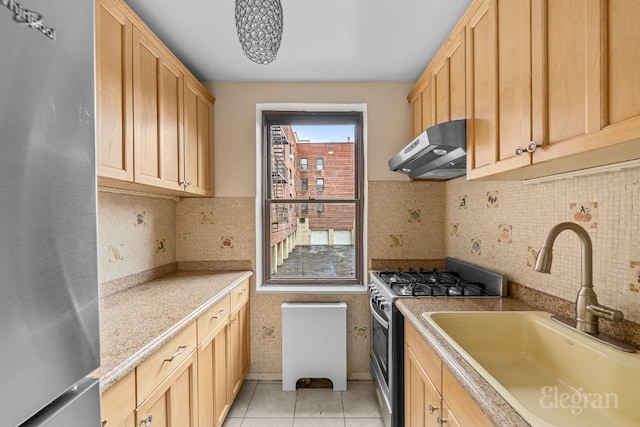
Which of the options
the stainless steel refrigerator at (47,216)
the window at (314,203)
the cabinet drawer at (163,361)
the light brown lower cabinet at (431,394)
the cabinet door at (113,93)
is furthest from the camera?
the window at (314,203)

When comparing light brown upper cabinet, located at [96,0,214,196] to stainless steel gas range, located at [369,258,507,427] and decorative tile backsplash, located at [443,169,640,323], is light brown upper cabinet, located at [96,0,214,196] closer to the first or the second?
stainless steel gas range, located at [369,258,507,427]

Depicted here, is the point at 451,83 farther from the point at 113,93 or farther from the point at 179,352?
the point at 179,352

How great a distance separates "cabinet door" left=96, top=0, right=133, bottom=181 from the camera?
49.7 inches

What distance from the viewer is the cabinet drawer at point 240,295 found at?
2104 millimetres

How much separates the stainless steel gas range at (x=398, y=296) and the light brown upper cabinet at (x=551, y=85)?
737mm

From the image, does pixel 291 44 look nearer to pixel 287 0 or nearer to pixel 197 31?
pixel 287 0

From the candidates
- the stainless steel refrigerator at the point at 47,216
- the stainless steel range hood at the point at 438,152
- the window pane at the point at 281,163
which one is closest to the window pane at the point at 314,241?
the window pane at the point at 281,163

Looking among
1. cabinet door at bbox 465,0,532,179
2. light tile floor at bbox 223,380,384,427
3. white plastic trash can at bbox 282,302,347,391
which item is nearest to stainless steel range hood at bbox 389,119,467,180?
cabinet door at bbox 465,0,532,179

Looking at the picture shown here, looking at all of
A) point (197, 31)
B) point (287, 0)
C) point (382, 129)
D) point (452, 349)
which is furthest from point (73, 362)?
point (382, 129)

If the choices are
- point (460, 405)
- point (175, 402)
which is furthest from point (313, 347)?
point (460, 405)

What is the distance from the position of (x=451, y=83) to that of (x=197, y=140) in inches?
71.2

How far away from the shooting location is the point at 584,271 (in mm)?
1077

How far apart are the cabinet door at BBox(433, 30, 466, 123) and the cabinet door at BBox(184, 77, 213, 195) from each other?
5.62 ft

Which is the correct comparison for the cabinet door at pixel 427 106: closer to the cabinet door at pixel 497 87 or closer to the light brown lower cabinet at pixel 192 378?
the cabinet door at pixel 497 87
